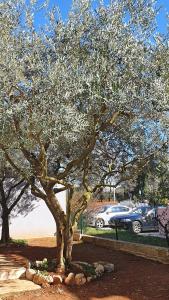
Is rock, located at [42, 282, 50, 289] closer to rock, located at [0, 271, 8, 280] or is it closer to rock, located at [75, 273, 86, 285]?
rock, located at [75, 273, 86, 285]

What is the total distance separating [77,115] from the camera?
8117 mm

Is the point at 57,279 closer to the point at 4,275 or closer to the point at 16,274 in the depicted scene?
the point at 16,274

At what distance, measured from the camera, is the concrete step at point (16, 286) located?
9.16 meters

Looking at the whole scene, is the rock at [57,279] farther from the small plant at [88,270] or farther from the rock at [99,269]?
the rock at [99,269]

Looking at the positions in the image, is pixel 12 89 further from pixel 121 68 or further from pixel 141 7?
pixel 141 7

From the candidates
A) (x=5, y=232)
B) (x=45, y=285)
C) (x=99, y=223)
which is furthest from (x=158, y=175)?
(x=99, y=223)

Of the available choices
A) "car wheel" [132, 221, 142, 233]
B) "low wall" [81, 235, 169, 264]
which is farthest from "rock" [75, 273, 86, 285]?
"car wheel" [132, 221, 142, 233]

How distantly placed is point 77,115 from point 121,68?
4.15ft

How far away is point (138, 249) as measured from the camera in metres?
12.8

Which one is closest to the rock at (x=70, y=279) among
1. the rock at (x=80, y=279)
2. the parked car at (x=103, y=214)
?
the rock at (x=80, y=279)

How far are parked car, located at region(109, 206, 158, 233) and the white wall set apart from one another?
3304mm

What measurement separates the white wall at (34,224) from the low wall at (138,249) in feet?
16.5

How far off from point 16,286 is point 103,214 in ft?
59.8

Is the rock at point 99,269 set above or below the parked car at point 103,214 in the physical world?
below
